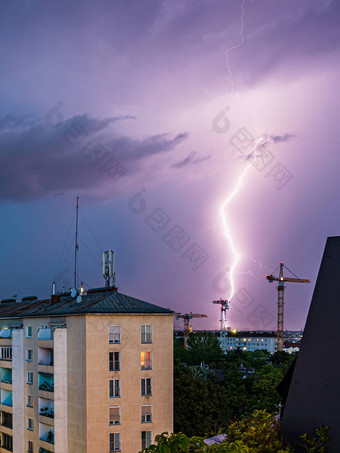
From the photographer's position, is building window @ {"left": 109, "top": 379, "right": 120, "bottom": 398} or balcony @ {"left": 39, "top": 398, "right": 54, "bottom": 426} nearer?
building window @ {"left": 109, "top": 379, "right": 120, "bottom": 398}

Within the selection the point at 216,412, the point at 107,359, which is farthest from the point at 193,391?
the point at 107,359

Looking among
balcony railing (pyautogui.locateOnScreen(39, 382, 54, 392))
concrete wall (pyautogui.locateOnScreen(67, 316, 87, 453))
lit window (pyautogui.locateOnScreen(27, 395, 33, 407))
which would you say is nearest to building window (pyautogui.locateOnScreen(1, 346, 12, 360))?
lit window (pyautogui.locateOnScreen(27, 395, 33, 407))

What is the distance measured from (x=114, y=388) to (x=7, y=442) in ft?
54.7

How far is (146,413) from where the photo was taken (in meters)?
35.4

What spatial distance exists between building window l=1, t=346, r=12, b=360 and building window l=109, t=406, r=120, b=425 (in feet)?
47.6

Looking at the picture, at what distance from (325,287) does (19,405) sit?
1430 inches

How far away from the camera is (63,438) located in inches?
1396

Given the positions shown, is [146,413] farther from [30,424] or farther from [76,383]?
[30,424]

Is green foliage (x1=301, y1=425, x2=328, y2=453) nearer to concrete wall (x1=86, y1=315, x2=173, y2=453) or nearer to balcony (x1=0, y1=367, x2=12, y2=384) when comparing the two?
concrete wall (x1=86, y1=315, x2=173, y2=453)

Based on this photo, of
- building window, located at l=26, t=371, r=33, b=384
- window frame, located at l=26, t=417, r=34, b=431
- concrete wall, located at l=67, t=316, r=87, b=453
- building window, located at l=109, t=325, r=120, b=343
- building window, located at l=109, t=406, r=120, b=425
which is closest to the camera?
concrete wall, located at l=67, t=316, r=87, b=453

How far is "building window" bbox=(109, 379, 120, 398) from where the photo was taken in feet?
113

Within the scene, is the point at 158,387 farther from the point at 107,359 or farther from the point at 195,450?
the point at 195,450

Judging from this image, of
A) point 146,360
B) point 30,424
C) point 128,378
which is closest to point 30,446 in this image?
point 30,424

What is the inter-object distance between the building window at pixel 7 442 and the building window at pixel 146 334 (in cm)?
1727
